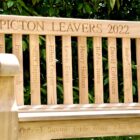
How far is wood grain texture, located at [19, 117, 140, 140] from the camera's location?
161 centimetres

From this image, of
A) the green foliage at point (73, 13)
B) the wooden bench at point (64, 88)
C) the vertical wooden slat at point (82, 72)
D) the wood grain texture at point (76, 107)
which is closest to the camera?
the wooden bench at point (64, 88)

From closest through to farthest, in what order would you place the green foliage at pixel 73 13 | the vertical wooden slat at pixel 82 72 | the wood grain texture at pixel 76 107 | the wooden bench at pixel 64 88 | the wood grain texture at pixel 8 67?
1. the wood grain texture at pixel 8 67
2. the wooden bench at pixel 64 88
3. the wood grain texture at pixel 76 107
4. the vertical wooden slat at pixel 82 72
5. the green foliage at pixel 73 13

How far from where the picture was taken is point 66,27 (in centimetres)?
206

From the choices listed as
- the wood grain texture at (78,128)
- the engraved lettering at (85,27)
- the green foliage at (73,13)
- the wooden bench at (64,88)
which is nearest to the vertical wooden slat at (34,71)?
the wooden bench at (64,88)

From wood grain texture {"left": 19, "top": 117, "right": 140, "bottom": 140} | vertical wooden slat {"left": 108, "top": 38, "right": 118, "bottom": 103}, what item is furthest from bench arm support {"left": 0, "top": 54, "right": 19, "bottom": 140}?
vertical wooden slat {"left": 108, "top": 38, "right": 118, "bottom": 103}

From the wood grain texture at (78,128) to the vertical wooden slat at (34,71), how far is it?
362mm

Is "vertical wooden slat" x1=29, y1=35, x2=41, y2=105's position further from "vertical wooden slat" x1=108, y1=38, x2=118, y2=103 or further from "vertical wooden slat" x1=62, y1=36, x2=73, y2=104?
"vertical wooden slat" x1=108, y1=38, x2=118, y2=103

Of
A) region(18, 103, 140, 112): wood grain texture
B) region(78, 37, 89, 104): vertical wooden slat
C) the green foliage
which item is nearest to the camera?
region(18, 103, 140, 112): wood grain texture

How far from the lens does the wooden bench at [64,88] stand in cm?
157

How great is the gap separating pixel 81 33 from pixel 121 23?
8.3 inches

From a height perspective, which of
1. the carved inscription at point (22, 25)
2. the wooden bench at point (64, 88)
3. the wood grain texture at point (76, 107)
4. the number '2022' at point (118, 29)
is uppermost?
the carved inscription at point (22, 25)

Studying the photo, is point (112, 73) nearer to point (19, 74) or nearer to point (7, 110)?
point (19, 74)

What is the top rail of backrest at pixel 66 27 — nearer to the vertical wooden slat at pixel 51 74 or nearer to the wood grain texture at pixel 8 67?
the vertical wooden slat at pixel 51 74

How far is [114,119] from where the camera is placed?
176 cm
